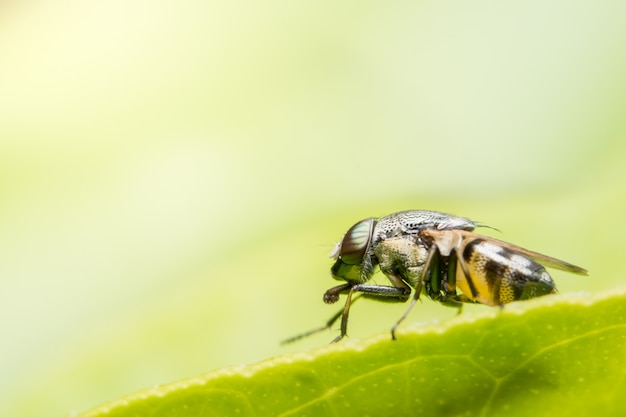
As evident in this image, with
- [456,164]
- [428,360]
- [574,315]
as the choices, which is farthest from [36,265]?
[574,315]

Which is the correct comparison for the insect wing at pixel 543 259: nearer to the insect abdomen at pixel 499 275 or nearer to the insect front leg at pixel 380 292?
the insect abdomen at pixel 499 275

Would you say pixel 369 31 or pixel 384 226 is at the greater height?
pixel 369 31

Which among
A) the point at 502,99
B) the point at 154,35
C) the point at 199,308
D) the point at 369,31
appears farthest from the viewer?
Result: the point at 154,35

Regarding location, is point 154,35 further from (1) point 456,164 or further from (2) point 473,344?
(2) point 473,344

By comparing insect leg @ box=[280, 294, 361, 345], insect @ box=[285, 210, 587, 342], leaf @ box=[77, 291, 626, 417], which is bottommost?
insect leg @ box=[280, 294, 361, 345]

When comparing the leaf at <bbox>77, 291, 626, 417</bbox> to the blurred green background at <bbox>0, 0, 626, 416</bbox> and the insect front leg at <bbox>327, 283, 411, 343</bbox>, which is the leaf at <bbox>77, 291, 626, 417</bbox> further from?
the insect front leg at <bbox>327, 283, 411, 343</bbox>

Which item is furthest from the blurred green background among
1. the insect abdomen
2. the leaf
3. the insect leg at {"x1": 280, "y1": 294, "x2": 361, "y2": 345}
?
the leaf
